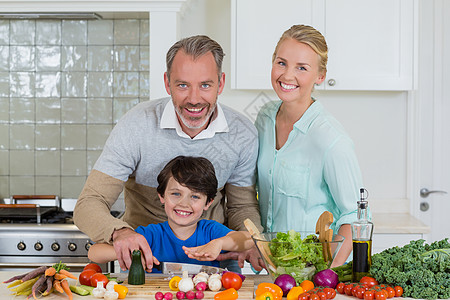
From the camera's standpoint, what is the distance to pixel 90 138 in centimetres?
359

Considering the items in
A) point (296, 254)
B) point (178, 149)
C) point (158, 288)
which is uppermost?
point (178, 149)

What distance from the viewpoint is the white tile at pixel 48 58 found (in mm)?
3551

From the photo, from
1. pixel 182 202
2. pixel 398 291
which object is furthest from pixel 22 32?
pixel 398 291

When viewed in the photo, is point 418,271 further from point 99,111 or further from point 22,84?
point 22,84

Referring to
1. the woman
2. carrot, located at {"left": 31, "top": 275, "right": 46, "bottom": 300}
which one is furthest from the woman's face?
carrot, located at {"left": 31, "top": 275, "right": 46, "bottom": 300}

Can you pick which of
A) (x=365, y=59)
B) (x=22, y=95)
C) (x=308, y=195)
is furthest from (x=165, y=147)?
(x=22, y=95)

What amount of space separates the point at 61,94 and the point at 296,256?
7.88 feet

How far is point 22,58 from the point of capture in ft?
11.7

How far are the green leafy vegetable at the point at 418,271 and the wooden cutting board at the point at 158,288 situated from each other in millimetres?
334

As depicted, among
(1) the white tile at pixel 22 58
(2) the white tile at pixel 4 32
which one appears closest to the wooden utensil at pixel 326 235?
(1) the white tile at pixel 22 58

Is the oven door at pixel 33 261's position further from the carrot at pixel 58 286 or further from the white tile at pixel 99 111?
the carrot at pixel 58 286

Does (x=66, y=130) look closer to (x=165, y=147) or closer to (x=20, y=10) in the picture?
(x=20, y=10)

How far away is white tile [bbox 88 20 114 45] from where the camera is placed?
353cm

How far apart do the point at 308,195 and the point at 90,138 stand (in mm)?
1885
